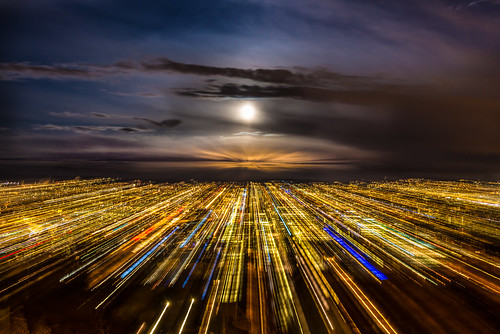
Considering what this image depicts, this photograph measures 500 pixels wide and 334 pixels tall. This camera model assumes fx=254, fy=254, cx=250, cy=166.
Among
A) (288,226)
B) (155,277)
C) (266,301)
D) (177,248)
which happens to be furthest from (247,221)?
(266,301)

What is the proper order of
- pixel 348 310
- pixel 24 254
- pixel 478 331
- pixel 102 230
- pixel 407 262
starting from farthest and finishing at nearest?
pixel 102 230 < pixel 24 254 < pixel 407 262 < pixel 348 310 < pixel 478 331

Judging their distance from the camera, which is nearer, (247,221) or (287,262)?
(287,262)

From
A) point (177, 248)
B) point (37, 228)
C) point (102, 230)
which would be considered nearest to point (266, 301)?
point (177, 248)

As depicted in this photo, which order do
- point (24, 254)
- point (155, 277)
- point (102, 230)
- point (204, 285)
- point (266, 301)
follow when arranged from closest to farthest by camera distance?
point (266, 301) → point (204, 285) → point (155, 277) → point (24, 254) → point (102, 230)

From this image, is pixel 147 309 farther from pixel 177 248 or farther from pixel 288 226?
pixel 288 226

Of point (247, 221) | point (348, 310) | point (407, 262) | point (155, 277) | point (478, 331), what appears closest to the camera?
point (478, 331)

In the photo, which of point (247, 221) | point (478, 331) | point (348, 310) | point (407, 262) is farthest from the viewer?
point (247, 221)

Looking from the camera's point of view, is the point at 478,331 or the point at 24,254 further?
the point at 24,254

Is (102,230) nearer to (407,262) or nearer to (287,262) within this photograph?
(287,262)
